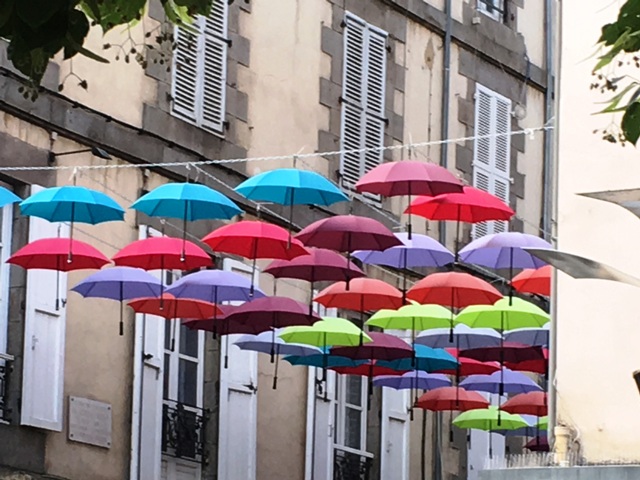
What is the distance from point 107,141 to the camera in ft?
58.3

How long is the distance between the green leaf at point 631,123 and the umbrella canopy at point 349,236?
831cm

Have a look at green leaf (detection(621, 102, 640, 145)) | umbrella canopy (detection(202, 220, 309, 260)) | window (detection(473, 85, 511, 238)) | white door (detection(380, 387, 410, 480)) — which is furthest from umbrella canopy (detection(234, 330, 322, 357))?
green leaf (detection(621, 102, 640, 145))

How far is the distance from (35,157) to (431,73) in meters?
6.73

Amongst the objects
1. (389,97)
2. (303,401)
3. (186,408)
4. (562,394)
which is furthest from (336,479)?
(562,394)

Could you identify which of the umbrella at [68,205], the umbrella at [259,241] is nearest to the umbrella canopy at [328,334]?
the umbrella at [259,241]

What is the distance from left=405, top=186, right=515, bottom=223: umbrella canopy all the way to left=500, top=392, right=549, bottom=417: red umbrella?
3.51 meters

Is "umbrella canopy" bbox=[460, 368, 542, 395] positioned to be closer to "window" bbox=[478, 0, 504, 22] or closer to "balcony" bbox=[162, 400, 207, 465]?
"balcony" bbox=[162, 400, 207, 465]

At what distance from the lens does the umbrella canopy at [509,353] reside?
17484 millimetres

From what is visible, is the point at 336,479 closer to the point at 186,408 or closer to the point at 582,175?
the point at 186,408

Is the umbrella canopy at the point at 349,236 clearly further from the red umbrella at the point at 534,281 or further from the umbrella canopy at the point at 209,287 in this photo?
the red umbrella at the point at 534,281

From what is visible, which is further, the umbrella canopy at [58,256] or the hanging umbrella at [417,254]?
the hanging umbrella at [417,254]

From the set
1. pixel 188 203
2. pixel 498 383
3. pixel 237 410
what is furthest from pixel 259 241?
pixel 498 383

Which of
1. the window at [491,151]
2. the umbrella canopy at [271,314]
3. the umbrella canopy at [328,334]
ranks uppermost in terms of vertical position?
the window at [491,151]

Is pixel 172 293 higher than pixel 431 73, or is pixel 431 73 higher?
pixel 431 73
